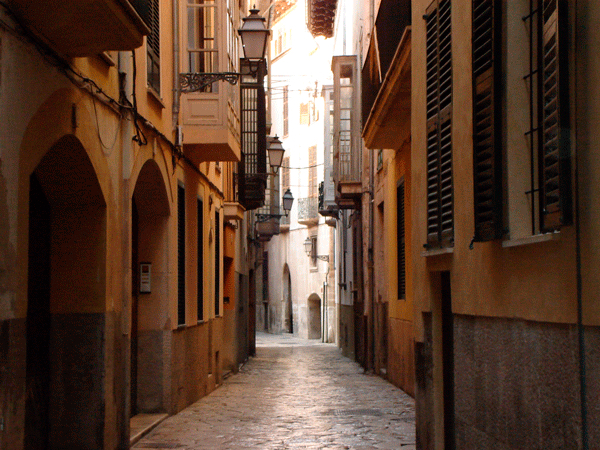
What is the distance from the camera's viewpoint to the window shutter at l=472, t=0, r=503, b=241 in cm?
581

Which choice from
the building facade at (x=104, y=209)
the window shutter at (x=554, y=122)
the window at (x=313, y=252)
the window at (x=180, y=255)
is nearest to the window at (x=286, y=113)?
the window at (x=313, y=252)

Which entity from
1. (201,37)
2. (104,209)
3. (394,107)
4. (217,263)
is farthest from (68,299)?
(217,263)

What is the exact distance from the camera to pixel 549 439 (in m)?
4.83

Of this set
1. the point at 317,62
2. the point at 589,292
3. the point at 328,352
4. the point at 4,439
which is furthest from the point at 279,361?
the point at 317,62

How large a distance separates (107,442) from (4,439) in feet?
9.61

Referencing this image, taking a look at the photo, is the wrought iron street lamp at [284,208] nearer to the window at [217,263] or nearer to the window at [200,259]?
the window at [217,263]

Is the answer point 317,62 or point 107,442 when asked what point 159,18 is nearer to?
point 107,442

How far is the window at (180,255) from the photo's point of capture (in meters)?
13.3

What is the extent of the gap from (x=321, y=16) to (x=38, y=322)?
1233 inches

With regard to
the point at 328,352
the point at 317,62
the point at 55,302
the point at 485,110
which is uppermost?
the point at 317,62

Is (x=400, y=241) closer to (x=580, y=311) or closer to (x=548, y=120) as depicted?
(x=548, y=120)

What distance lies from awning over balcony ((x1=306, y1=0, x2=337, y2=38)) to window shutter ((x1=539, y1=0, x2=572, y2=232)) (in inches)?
1237

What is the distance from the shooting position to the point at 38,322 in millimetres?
8180

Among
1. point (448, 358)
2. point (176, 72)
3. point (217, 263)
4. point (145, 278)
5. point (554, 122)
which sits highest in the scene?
point (176, 72)
